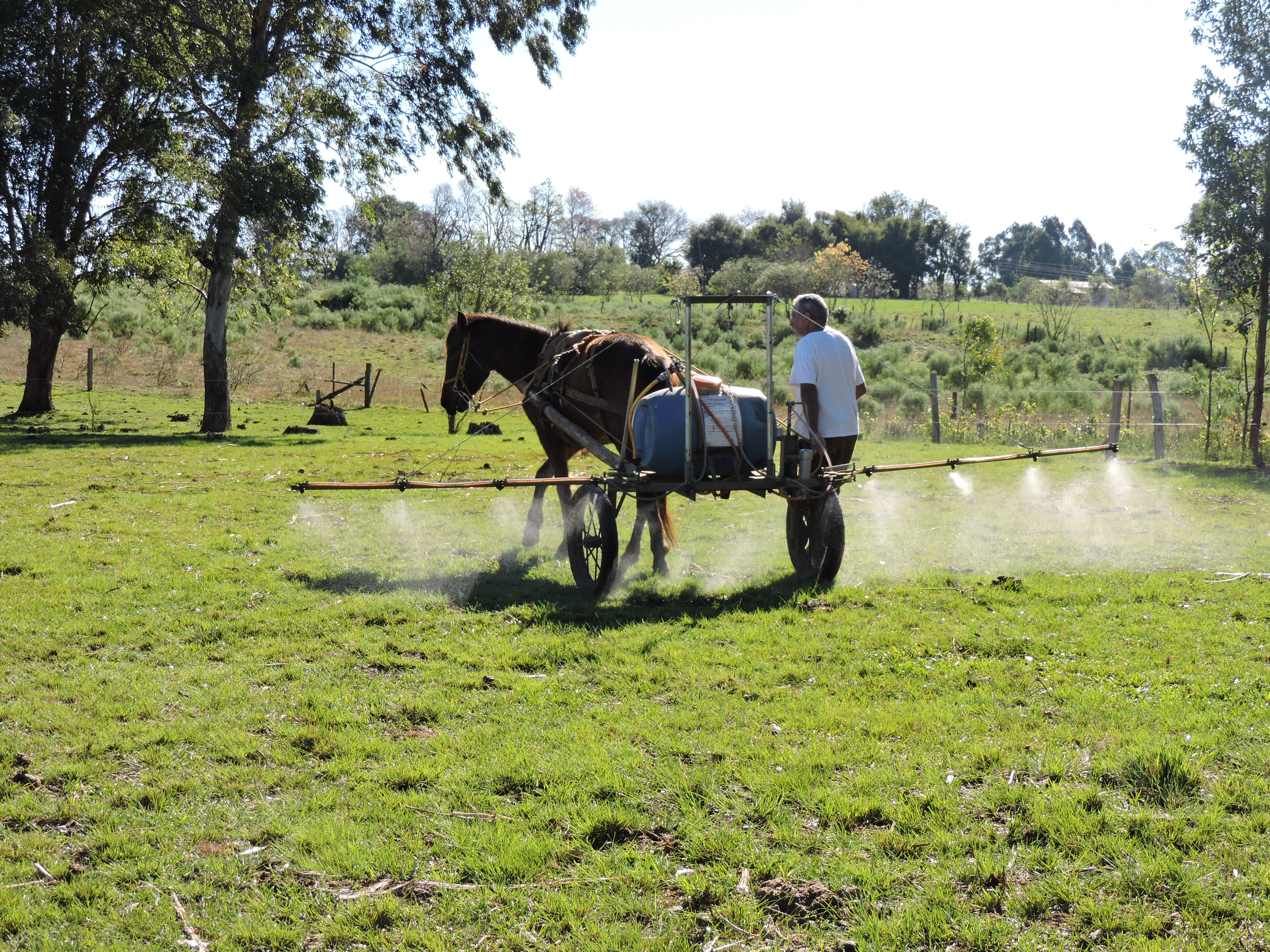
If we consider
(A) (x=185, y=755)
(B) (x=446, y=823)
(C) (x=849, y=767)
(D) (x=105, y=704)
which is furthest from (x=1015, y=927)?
(D) (x=105, y=704)

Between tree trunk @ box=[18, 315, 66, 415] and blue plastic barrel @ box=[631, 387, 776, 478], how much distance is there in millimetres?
22905

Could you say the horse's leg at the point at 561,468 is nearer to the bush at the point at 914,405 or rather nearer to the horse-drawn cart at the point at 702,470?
the horse-drawn cart at the point at 702,470

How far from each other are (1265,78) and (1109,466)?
8.77 meters

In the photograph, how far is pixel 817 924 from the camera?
3.25 metres

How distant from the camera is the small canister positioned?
7.09 metres

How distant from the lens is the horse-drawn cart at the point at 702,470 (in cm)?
711

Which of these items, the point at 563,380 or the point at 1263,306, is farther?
the point at 1263,306

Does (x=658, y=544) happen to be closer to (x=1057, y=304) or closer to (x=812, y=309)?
(x=812, y=309)

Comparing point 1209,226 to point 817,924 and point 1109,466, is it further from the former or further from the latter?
point 817,924

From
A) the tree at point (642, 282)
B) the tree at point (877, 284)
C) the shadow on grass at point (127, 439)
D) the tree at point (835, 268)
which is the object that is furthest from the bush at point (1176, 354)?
the tree at point (642, 282)

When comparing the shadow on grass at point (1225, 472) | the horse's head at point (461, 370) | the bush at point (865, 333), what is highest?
the bush at point (865, 333)

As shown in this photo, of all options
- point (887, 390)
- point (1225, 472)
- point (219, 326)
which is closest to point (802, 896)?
point (1225, 472)

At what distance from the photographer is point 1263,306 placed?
717 inches

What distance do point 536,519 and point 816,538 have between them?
3.39 m
